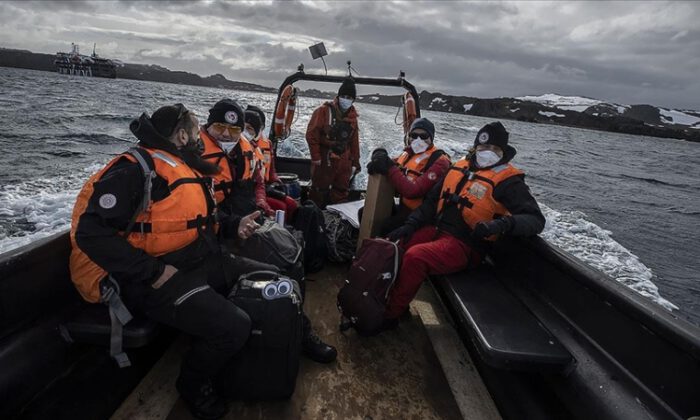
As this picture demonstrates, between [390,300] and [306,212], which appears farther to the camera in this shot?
[306,212]

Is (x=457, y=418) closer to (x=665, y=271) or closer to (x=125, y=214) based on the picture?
(x=125, y=214)

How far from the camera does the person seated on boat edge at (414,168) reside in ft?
11.7

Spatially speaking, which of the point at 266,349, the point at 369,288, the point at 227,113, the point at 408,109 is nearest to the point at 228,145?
the point at 227,113

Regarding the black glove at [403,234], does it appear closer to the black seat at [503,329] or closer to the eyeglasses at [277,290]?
the black seat at [503,329]

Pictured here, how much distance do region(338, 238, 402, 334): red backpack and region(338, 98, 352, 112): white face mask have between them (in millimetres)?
2811

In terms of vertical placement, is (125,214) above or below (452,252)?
above

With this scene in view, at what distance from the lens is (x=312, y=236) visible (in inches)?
147

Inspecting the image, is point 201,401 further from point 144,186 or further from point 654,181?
point 654,181

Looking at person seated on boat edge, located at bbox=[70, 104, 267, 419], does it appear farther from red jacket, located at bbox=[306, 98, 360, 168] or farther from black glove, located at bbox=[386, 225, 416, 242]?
red jacket, located at bbox=[306, 98, 360, 168]

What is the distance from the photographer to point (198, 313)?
5.97 feet

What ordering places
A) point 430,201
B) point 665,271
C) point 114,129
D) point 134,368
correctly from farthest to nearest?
point 114,129, point 665,271, point 430,201, point 134,368

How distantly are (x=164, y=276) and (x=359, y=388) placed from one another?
126 cm

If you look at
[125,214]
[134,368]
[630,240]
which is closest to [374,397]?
[134,368]

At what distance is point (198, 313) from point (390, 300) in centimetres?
137
